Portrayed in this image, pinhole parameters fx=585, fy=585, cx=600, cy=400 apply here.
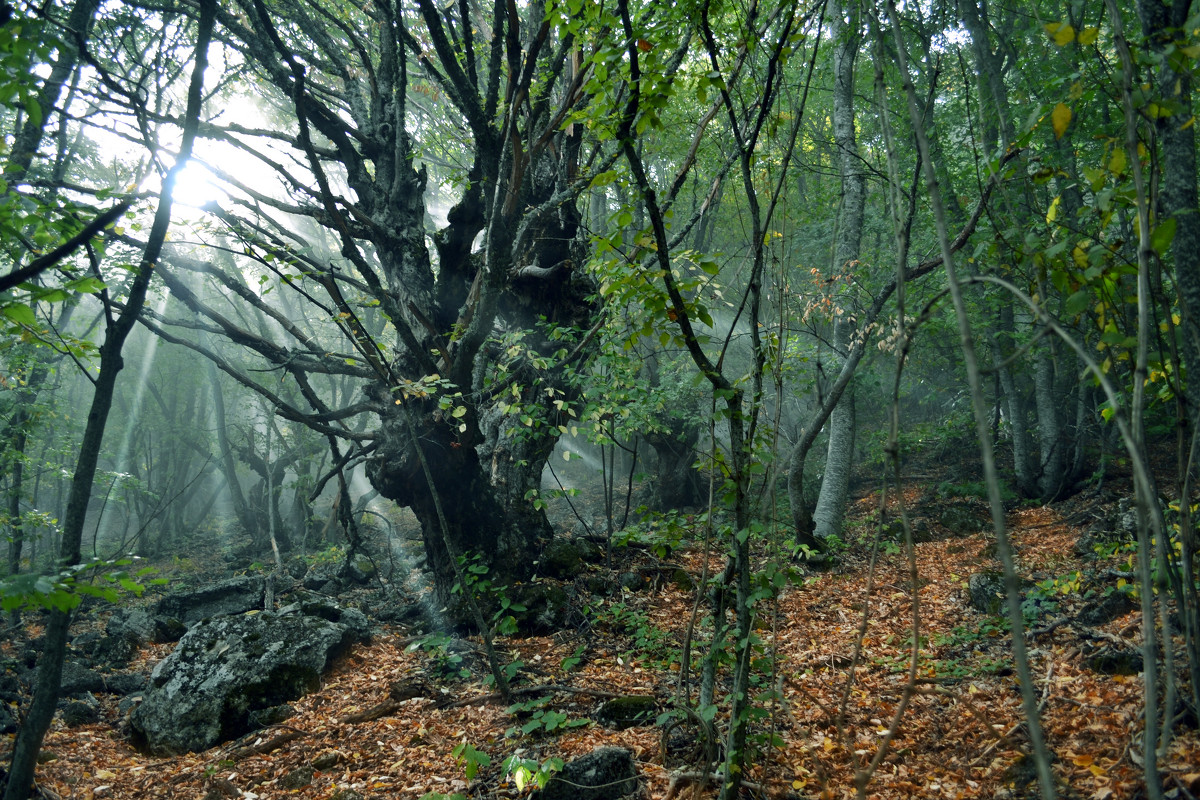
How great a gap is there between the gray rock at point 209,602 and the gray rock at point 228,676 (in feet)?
10.6

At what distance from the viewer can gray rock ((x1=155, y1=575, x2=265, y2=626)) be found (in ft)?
27.8

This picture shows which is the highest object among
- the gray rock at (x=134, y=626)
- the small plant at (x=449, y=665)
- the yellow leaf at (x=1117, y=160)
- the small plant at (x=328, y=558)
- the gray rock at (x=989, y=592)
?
the yellow leaf at (x=1117, y=160)

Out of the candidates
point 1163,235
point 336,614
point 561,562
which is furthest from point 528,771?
point 336,614

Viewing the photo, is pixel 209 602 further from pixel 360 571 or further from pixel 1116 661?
pixel 1116 661

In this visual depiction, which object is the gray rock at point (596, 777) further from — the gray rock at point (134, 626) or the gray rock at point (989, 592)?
the gray rock at point (134, 626)

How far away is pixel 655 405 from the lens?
7406mm

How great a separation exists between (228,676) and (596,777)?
148 inches

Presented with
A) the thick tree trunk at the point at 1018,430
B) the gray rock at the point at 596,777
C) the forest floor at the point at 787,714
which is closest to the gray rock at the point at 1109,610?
the forest floor at the point at 787,714

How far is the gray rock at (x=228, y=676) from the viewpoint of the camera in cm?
478

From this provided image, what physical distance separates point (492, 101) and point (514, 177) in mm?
634

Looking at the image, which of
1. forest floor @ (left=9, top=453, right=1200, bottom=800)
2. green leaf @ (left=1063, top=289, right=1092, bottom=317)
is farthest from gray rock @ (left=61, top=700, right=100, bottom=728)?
green leaf @ (left=1063, top=289, right=1092, bottom=317)

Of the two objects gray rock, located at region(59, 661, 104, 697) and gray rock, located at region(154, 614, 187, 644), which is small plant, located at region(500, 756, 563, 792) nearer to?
gray rock, located at region(59, 661, 104, 697)

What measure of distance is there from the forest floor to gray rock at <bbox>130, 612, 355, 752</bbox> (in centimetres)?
20

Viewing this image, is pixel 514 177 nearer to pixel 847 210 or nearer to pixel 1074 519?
pixel 847 210
